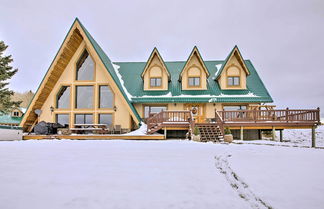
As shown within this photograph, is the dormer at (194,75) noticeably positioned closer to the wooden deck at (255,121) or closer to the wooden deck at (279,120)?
the wooden deck at (255,121)

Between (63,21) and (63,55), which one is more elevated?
(63,21)

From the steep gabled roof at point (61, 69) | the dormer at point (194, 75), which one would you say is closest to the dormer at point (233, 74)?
the dormer at point (194, 75)

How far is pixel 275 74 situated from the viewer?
68.6 meters

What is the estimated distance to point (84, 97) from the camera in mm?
16938

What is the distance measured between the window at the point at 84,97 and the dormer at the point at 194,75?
28.8 ft

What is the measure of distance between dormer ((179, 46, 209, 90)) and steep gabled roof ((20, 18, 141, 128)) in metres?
6.00

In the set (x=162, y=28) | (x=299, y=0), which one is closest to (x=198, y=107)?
(x=299, y=0)

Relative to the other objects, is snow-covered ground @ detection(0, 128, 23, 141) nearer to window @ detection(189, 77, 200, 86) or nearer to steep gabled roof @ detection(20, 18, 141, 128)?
steep gabled roof @ detection(20, 18, 141, 128)

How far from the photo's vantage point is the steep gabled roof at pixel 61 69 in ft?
49.5

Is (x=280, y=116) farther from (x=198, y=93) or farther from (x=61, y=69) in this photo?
(x=61, y=69)

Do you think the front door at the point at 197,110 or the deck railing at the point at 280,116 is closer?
the deck railing at the point at 280,116

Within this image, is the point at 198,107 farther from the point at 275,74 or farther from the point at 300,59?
the point at 275,74

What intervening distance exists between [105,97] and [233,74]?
12.4 meters

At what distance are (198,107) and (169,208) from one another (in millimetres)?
15388
